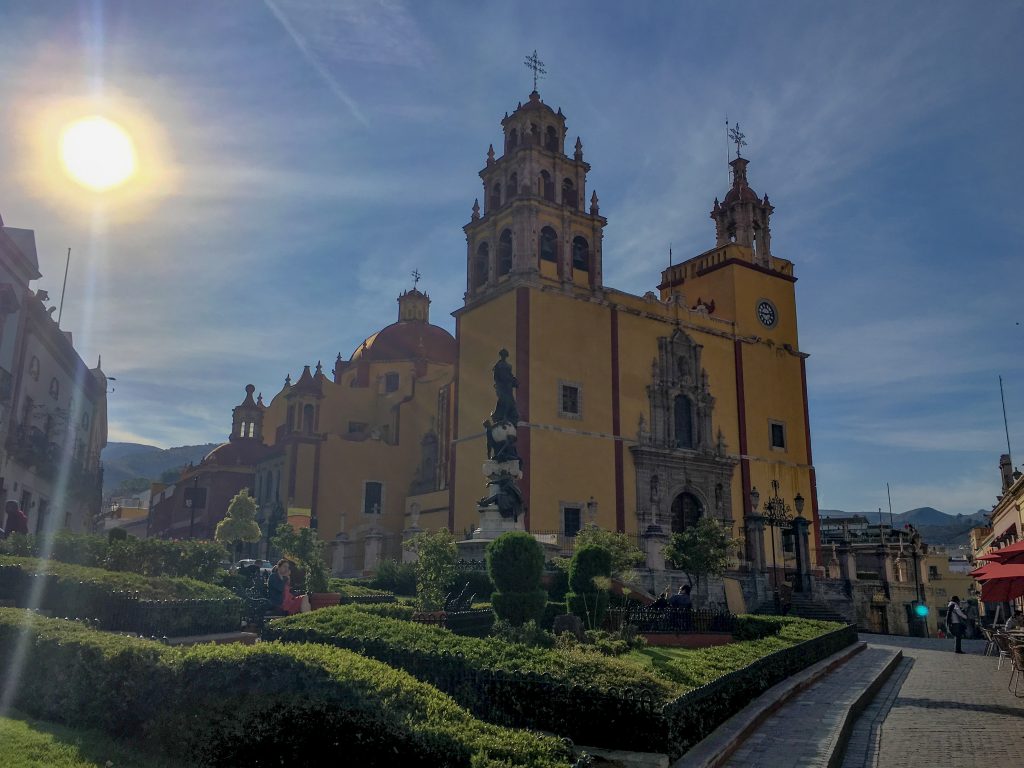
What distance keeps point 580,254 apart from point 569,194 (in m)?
2.79

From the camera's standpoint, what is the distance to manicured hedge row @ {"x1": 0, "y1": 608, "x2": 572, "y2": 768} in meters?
5.50

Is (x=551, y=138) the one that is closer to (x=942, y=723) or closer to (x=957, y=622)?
(x=957, y=622)

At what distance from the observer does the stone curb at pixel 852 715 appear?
7.51 metres

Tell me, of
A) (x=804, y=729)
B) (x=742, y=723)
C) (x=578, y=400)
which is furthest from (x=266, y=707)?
(x=578, y=400)

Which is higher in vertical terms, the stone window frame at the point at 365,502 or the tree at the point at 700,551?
the stone window frame at the point at 365,502

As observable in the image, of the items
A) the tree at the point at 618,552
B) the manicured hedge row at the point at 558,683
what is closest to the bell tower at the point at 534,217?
the tree at the point at 618,552

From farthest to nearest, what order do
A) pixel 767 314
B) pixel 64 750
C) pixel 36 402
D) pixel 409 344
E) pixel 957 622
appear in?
pixel 409 344 → pixel 767 314 → pixel 36 402 → pixel 957 622 → pixel 64 750

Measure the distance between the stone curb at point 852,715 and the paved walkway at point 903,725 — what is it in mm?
60

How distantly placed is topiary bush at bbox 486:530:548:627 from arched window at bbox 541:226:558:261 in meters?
20.3

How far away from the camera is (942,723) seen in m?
9.50

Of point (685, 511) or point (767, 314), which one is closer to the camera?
point (685, 511)

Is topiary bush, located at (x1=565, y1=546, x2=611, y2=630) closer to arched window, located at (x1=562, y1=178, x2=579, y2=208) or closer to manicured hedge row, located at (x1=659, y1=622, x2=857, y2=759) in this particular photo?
manicured hedge row, located at (x1=659, y1=622, x2=857, y2=759)

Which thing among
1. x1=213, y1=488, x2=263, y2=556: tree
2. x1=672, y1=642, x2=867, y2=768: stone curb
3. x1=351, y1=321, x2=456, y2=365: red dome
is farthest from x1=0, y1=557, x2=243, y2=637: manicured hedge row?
x1=351, y1=321, x2=456, y2=365: red dome

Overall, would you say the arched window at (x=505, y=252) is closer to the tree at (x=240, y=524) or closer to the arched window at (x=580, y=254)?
the arched window at (x=580, y=254)
